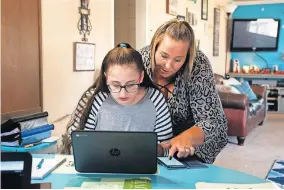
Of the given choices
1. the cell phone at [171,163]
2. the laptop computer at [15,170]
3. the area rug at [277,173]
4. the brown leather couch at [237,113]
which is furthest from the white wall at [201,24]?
the laptop computer at [15,170]

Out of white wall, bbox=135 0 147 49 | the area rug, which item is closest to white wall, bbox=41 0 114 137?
white wall, bbox=135 0 147 49

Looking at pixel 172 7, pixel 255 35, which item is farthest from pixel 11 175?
pixel 255 35

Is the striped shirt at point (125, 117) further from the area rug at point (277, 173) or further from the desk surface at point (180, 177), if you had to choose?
the area rug at point (277, 173)

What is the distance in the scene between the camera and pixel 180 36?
5.80 feet

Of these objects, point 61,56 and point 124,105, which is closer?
point 124,105

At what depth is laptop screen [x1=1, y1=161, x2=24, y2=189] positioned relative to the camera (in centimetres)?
80

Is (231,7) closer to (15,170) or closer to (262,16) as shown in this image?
(262,16)

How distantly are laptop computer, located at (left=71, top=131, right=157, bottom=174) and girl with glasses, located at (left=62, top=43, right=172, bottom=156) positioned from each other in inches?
12.9

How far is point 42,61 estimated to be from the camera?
2627mm

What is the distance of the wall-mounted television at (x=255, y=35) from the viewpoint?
7.14m

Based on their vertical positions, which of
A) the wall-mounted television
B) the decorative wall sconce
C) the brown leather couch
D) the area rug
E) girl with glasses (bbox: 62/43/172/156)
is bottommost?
the area rug

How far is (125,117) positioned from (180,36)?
0.50m

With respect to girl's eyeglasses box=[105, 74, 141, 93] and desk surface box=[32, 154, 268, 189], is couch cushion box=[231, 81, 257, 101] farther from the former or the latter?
desk surface box=[32, 154, 268, 189]

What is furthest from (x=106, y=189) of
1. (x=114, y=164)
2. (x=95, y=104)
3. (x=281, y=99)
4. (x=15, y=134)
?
(x=281, y=99)
